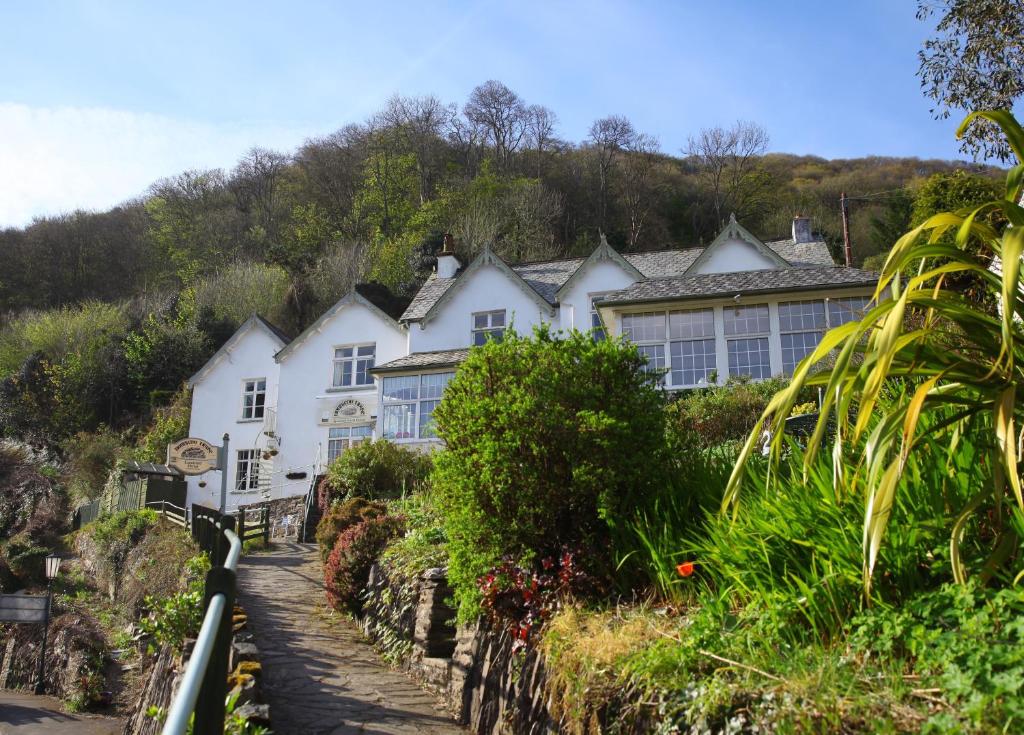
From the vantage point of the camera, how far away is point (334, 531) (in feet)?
50.2

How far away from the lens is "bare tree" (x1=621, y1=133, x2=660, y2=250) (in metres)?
55.5

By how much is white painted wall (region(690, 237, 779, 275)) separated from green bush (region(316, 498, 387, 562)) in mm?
15437

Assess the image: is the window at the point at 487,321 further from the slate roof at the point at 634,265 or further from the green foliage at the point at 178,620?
the green foliage at the point at 178,620

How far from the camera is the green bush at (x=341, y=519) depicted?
15180 mm

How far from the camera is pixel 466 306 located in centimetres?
2956

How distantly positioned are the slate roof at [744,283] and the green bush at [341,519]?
34.6 feet

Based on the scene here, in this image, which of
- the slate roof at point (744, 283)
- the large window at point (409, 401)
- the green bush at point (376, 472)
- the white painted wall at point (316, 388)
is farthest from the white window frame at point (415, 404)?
the slate roof at point (744, 283)

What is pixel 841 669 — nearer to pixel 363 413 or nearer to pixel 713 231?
pixel 363 413

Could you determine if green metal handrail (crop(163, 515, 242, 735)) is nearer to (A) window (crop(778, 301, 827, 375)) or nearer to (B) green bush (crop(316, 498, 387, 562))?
(B) green bush (crop(316, 498, 387, 562))

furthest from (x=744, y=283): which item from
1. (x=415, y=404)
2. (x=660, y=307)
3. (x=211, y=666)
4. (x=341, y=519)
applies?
(x=211, y=666)

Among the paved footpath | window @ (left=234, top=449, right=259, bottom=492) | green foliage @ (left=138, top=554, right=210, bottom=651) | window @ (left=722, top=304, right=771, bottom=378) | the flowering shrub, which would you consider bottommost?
the paved footpath

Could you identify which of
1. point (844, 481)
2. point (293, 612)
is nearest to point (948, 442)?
point (844, 481)

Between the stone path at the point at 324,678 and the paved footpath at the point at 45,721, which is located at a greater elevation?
the stone path at the point at 324,678

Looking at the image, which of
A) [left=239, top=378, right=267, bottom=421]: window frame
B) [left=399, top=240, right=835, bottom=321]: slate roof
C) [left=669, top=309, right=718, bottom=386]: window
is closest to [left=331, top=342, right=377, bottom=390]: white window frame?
[left=399, top=240, right=835, bottom=321]: slate roof
